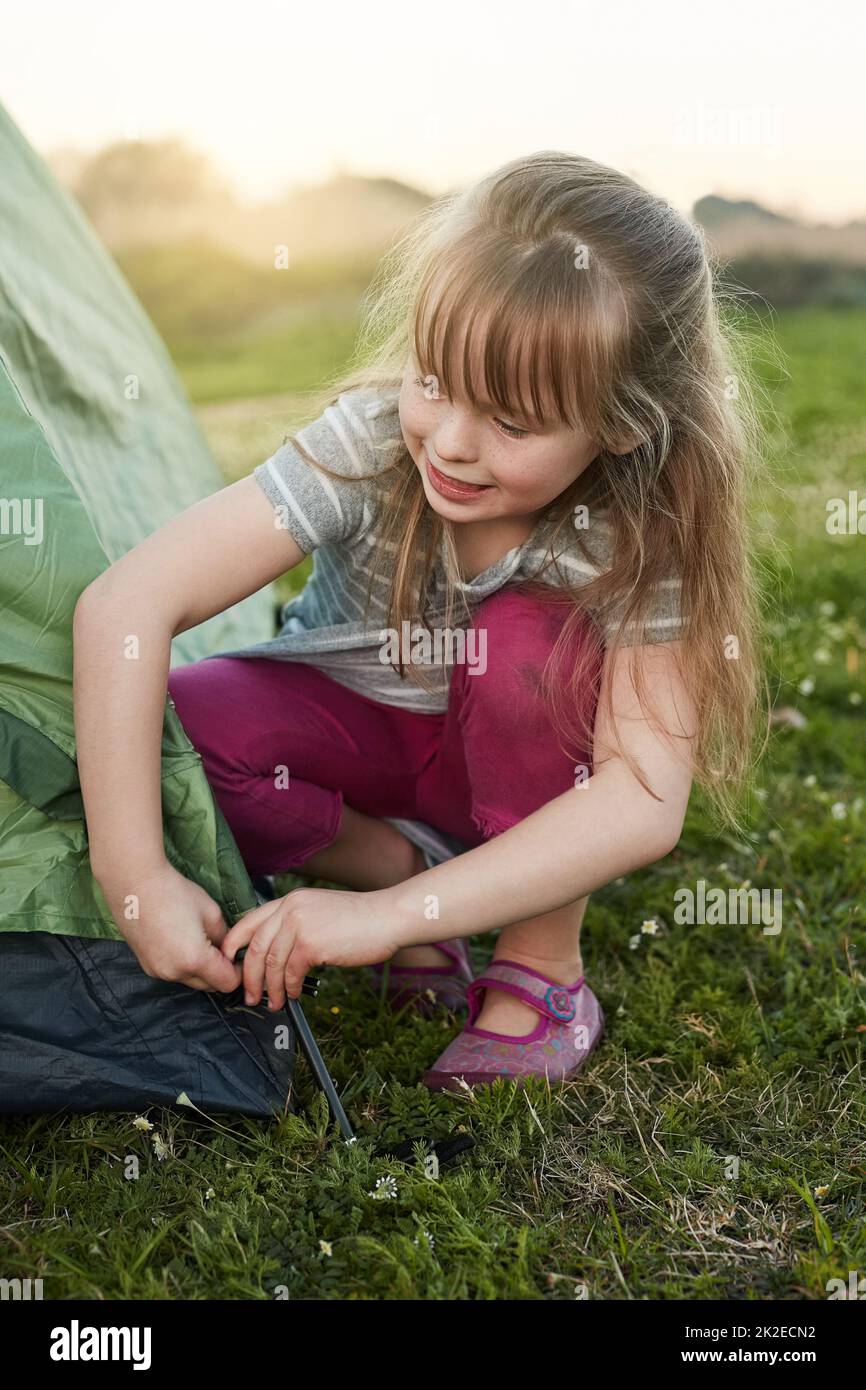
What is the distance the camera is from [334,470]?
5.03 ft

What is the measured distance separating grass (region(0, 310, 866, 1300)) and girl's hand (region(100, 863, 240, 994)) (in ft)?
0.71

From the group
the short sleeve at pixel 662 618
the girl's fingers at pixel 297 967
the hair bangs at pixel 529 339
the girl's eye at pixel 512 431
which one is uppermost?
the hair bangs at pixel 529 339

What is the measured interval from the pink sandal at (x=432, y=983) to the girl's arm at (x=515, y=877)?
355 millimetres

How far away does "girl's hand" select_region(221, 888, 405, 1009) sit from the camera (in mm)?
1435

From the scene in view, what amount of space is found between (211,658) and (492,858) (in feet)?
1.93

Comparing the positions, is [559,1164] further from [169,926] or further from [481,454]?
[481,454]

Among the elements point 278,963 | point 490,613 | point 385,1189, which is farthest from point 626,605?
point 385,1189

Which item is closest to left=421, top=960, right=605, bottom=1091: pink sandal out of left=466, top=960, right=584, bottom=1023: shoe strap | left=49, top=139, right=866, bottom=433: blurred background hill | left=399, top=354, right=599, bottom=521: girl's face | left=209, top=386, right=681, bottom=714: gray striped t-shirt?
left=466, top=960, right=584, bottom=1023: shoe strap

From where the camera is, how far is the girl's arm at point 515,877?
1444mm

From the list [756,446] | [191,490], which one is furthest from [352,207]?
[756,446]

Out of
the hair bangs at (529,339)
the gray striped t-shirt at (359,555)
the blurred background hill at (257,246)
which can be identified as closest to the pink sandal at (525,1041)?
the gray striped t-shirt at (359,555)

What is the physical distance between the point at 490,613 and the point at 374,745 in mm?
328

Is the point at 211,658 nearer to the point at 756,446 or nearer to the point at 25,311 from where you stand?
the point at 25,311

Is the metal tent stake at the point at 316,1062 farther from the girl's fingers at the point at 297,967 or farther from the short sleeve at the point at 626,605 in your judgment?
the short sleeve at the point at 626,605
